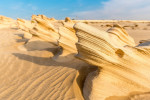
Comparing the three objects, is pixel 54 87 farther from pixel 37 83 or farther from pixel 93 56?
pixel 93 56

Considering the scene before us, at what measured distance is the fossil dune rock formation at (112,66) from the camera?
210 centimetres

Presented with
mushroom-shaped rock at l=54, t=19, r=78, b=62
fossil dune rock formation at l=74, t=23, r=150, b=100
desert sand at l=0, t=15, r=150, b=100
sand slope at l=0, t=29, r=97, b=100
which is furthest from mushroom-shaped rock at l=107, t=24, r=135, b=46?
mushroom-shaped rock at l=54, t=19, r=78, b=62

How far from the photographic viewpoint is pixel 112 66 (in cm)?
226

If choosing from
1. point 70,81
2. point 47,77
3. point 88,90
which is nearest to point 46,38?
point 47,77

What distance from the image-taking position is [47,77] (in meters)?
3.03

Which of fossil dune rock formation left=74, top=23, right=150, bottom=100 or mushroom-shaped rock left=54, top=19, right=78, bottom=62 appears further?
mushroom-shaped rock left=54, top=19, right=78, bottom=62

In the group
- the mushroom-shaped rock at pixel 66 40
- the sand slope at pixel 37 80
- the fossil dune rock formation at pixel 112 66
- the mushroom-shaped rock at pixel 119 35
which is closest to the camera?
the fossil dune rock formation at pixel 112 66

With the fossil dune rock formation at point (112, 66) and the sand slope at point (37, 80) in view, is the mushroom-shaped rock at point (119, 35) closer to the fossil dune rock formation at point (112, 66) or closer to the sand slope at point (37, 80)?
the fossil dune rock formation at point (112, 66)

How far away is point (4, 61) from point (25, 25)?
407 inches

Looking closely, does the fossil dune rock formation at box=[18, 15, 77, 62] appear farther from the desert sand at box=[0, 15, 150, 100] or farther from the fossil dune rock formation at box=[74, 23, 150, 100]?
the fossil dune rock formation at box=[74, 23, 150, 100]

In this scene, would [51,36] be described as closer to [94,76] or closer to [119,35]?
[119,35]

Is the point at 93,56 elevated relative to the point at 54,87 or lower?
elevated

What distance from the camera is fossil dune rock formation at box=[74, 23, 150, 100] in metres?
2.10

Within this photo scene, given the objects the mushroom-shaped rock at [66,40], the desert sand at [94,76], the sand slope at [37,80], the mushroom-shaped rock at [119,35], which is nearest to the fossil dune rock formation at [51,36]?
the mushroom-shaped rock at [66,40]
